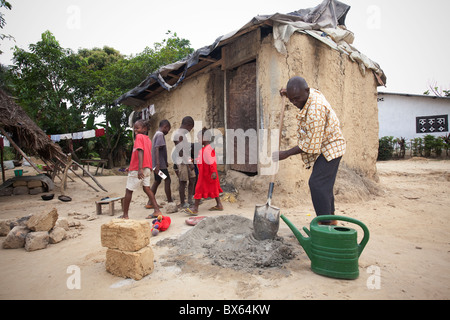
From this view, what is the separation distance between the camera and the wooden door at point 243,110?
4.94 meters

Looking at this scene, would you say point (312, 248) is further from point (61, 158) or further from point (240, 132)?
point (61, 158)

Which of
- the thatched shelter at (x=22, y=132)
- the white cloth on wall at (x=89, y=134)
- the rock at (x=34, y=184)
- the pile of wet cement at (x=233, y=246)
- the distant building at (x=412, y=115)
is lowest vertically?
the pile of wet cement at (x=233, y=246)

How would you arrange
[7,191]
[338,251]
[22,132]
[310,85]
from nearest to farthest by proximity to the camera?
1. [338,251]
2. [310,85]
3. [22,132]
4. [7,191]

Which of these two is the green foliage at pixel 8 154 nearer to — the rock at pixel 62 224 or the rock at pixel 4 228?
the rock at pixel 4 228

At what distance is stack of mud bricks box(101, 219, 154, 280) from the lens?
1.98 metres

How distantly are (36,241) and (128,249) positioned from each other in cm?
148

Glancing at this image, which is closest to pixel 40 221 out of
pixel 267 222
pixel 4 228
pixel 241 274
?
pixel 4 228

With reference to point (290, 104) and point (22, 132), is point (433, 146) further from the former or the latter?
point (22, 132)

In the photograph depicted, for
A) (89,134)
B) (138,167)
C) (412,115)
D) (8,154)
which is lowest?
(138,167)

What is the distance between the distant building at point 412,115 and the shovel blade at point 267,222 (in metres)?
17.4

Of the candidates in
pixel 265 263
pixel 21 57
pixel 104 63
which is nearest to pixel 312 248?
pixel 265 263

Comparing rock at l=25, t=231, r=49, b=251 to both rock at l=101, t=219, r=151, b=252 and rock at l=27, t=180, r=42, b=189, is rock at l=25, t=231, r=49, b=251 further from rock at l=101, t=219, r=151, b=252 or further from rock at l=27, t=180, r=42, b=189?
rock at l=27, t=180, r=42, b=189

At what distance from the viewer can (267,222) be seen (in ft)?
7.95

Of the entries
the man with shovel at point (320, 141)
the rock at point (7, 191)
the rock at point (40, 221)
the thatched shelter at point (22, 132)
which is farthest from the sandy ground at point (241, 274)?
the rock at point (7, 191)
